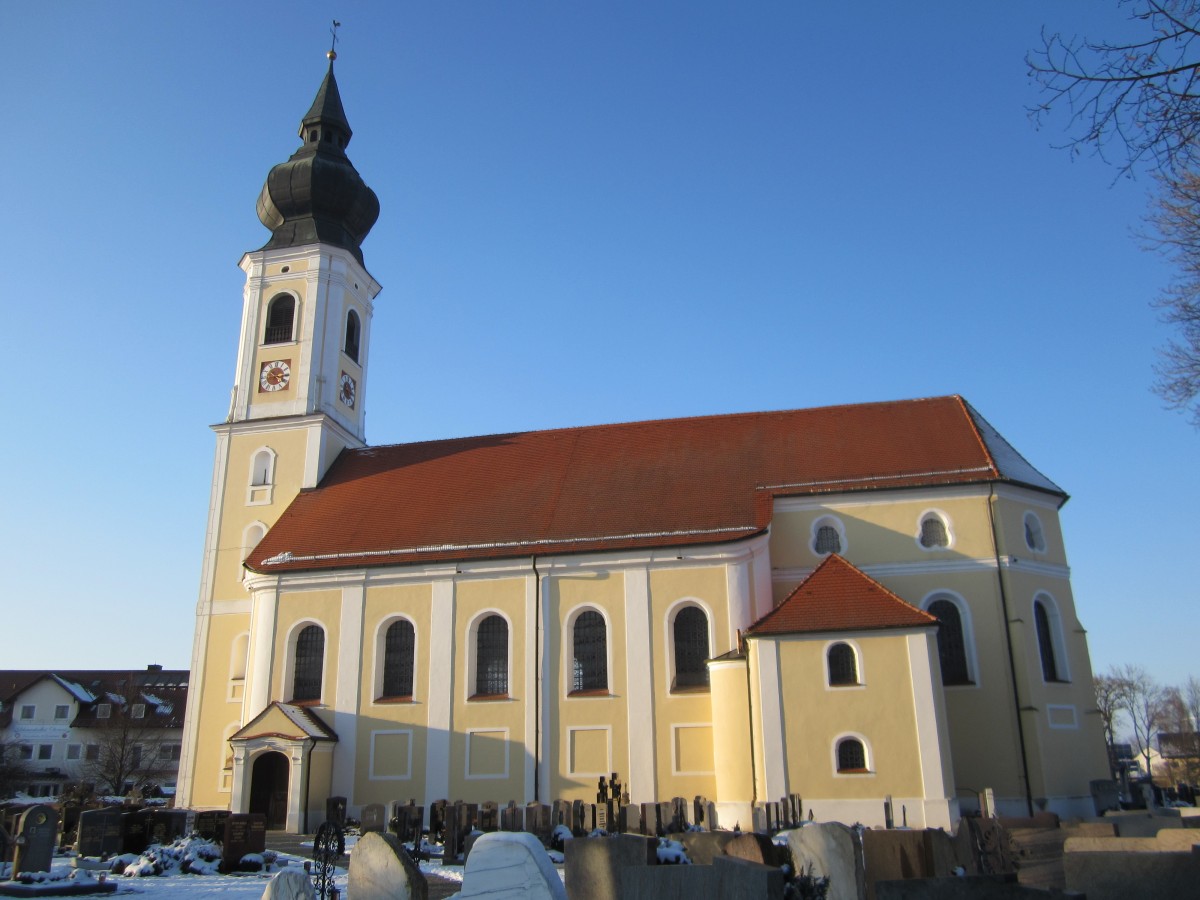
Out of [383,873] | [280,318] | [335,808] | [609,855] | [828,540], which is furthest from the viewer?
[280,318]

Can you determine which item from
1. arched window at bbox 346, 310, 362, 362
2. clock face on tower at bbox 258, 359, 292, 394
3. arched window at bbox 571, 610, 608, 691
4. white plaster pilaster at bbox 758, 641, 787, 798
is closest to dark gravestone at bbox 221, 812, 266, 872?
arched window at bbox 571, 610, 608, 691

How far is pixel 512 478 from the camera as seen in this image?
88.7 ft

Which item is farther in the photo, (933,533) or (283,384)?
(283,384)

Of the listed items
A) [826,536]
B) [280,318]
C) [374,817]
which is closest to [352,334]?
[280,318]

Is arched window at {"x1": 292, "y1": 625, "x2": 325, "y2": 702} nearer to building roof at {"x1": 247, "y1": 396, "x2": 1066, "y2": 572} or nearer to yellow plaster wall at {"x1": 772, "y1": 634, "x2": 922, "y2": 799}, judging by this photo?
building roof at {"x1": 247, "y1": 396, "x2": 1066, "y2": 572}

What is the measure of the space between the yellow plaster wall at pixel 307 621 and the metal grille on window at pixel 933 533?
1416cm

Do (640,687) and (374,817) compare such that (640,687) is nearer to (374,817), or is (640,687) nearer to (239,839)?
(374,817)

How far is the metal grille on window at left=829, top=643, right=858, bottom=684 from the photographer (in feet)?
65.1

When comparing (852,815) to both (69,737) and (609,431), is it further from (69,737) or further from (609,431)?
(69,737)

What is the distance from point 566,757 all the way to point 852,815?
21.2 ft

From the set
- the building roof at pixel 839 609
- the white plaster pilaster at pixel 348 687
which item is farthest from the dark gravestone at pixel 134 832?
the building roof at pixel 839 609

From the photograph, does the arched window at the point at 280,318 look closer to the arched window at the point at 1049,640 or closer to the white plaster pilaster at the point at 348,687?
the white plaster pilaster at the point at 348,687

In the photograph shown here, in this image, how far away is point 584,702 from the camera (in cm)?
2253

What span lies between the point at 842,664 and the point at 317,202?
70.0ft
